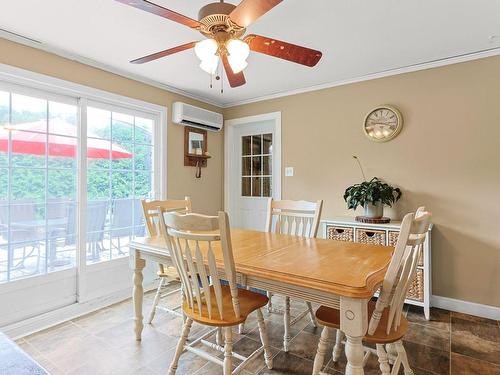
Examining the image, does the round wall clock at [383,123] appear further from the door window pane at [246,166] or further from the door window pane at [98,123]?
the door window pane at [98,123]

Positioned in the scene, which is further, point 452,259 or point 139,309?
point 452,259

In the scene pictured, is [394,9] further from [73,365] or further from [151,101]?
[73,365]

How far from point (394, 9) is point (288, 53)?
2.90 feet

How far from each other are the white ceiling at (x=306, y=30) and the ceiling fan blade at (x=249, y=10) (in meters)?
0.64

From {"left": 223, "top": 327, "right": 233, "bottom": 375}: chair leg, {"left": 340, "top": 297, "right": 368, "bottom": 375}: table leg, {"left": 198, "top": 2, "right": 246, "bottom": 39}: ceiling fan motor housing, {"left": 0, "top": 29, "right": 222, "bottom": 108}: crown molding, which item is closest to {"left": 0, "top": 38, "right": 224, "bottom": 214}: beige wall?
{"left": 0, "top": 29, "right": 222, "bottom": 108}: crown molding

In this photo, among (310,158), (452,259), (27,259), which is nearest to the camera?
(27,259)

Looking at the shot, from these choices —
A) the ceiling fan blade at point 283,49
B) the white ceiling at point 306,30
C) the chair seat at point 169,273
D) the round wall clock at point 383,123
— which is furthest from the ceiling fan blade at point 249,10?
the round wall clock at point 383,123

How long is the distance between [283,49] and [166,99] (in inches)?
87.1

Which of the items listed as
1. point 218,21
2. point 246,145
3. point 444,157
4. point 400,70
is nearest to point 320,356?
point 218,21

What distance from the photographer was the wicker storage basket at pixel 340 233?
289 cm

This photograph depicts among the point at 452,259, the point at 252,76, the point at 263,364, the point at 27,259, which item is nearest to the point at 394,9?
the point at 252,76

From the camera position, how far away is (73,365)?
1.92 m

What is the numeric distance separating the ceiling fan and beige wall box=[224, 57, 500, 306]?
67.6 inches

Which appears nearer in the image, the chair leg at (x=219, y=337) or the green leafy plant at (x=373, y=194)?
the chair leg at (x=219, y=337)
